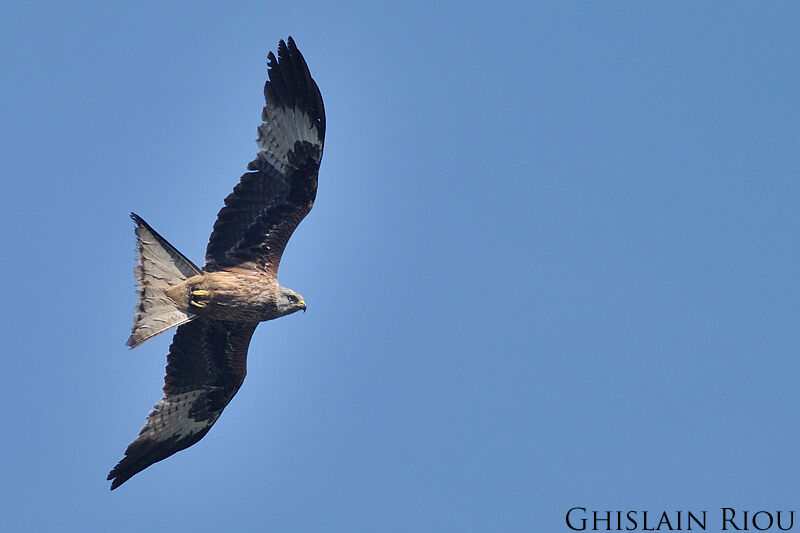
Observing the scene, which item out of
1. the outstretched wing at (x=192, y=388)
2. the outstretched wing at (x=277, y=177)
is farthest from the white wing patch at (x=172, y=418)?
the outstretched wing at (x=277, y=177)

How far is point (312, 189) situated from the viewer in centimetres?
1418

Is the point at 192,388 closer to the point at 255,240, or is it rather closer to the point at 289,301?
the point at 289,301

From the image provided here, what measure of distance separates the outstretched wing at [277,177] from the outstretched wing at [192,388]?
0.96 metres

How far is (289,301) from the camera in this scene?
14094 millimetres

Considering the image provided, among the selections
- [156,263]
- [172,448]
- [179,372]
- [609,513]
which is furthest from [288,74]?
[609,513]

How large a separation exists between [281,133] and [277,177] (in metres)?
0.52

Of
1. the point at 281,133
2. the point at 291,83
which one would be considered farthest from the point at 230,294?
the point at 291,83

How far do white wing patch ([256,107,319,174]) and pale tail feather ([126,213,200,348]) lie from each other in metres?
1.55

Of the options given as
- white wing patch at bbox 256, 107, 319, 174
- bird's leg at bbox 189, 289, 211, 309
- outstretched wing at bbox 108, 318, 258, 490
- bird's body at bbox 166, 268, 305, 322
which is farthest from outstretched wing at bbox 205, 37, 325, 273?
outstretched wing at bbox 108, 318, 258, 490

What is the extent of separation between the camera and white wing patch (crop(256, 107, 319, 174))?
14.2m

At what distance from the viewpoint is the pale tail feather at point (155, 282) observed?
45.5 feet

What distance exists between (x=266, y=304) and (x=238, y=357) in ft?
3.53

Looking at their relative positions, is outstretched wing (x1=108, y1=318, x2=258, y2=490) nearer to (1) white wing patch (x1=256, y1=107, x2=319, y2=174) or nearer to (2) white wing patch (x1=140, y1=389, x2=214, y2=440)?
(2) white wing patch (x1=140, y1=389, x2=214, y2=440)

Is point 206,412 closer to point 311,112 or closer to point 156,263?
point 156,263
